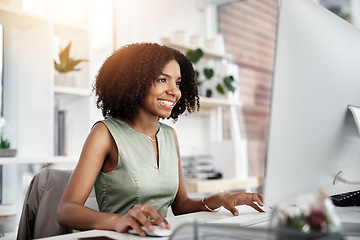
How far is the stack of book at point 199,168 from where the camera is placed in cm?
289

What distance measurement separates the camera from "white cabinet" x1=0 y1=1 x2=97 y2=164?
210 centimetres

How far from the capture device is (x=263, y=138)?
3.63 m

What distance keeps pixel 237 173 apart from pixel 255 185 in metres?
0.17

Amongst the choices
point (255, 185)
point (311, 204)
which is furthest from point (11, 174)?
point (311, 204)

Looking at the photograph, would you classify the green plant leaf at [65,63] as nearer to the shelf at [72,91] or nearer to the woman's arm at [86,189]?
the shelf at [72,91]

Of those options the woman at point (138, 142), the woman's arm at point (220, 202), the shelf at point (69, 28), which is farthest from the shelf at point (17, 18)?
the woman's arm at point (220, 202)

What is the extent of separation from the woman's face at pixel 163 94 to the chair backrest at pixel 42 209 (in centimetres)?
38

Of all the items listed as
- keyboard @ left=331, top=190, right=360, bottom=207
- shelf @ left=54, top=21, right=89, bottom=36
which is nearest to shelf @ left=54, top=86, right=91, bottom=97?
shelf @ left=54, top=21, right=89, bottom=36

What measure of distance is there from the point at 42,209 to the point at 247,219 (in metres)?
0.66

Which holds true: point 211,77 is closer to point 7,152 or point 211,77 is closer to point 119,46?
point 119,46

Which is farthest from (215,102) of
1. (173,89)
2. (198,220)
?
(198,220)

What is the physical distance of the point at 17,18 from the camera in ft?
6.85

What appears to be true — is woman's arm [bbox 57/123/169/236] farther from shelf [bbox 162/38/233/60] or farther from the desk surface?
shelf [bbox 162/38/233/60]

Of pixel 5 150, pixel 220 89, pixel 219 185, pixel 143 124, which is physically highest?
pixel 220 89
